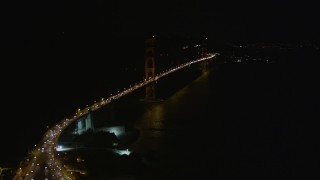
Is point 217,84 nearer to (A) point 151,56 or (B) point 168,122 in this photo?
(A) point 151,56

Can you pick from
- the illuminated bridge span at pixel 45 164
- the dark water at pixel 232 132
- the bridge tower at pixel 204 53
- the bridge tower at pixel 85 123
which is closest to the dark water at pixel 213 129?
the dark water at pixel 232 132

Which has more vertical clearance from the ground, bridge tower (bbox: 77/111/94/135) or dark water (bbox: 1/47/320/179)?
bridge tower (bbox: 77/111/94/135)

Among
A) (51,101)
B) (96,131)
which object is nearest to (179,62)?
(51,101)

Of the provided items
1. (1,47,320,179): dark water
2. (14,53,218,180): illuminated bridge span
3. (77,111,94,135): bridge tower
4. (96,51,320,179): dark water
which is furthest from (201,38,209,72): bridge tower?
(14,53,218,180): illuminated bridge span

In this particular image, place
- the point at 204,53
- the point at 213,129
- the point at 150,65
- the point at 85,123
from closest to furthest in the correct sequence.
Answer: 1. the point at 85,123
2. the point at 213,129
3. the point at 150,65
4. the point at 204,53

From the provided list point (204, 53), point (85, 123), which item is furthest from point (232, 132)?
point (204, 53)

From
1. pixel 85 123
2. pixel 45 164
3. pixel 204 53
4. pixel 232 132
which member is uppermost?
pixel 204 53

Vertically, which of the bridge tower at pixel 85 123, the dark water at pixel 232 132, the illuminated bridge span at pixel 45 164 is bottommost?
the dark water at pixel 232 132

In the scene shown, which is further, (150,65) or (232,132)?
(150,65)

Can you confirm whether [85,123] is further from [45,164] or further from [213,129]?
[213,129]

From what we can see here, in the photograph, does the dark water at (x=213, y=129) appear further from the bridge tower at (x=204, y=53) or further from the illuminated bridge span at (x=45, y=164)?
the bridge tower at (x=204, y=53)

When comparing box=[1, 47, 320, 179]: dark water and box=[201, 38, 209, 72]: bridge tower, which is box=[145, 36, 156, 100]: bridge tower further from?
box=[201, 38, 209, 72]: bridge tower
